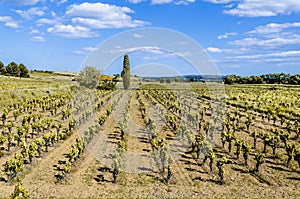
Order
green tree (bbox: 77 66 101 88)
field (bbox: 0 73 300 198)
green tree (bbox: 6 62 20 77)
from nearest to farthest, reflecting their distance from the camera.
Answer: field (bbox: 0 73 300 198), green tree (bbox: 77 66 101 88), green tree (bbox: 6 62 20 77)

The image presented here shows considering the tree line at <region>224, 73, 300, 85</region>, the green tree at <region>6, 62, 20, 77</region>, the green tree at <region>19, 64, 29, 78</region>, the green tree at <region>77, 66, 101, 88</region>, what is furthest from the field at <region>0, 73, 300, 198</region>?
the tree line at <region>224, 73, 300, 85</region>

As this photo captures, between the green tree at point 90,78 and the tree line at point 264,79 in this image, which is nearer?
the green tree at point 90,78

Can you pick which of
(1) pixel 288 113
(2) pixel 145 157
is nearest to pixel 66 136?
(2) pixel 145 157

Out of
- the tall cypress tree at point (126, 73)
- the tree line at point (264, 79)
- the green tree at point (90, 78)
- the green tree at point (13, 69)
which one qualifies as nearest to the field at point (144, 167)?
the green tree at point (90, 78)

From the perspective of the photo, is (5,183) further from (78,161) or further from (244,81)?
(244,81)

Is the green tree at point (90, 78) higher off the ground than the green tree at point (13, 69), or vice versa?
the green tree at point (13, 69)

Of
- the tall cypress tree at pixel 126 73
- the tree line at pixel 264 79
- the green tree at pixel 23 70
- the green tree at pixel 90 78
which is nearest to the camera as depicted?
the green tree at pixel 90 78

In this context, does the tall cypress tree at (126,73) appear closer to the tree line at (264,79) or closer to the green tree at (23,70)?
the green tree at (23,70)

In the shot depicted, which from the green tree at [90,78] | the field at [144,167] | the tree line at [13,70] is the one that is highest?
the tree line at [13,70]

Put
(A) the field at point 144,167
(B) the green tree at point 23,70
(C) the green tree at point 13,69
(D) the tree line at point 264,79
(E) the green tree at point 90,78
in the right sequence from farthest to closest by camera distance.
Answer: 1. (D) the tree line at point 264,79
2. (B) the green tree at point 23,70
3. (C) the green tree at point 13,69
4. (E) the green tree at point 90,78
5. (A) the field at point 144,167

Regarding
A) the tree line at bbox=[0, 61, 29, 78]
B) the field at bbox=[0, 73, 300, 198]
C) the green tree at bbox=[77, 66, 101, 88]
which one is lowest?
the field at bbox=[0, 73, 300, 198]

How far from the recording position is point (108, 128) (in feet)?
73.8

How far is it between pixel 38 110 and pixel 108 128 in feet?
36.3

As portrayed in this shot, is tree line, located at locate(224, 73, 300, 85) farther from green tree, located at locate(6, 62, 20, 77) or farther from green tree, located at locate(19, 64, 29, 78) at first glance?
green tree, located at locate(6, 62, 20, 77)
